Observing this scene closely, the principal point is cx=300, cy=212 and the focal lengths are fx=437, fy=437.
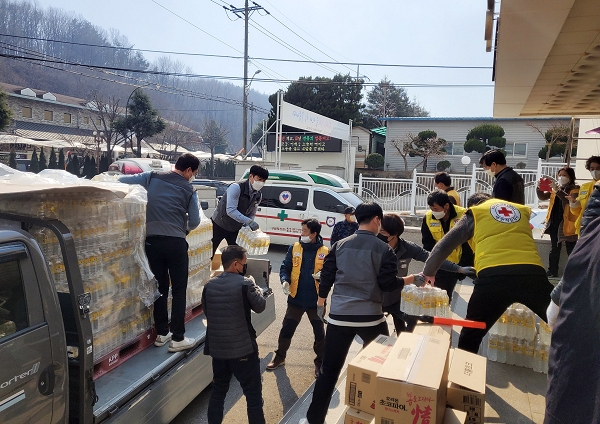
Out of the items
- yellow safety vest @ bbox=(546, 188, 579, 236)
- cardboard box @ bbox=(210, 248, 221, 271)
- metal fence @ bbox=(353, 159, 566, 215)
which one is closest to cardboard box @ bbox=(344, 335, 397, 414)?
cardboard box @ bbox=(210, 248, 221, 271)

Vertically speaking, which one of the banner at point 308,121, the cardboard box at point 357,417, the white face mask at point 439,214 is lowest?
the cardboard box at point 357,417

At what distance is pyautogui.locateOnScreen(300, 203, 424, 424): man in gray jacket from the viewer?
10.6 feet

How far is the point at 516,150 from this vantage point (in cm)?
2723

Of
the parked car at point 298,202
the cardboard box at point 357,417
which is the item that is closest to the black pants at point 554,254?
the parked car at point 298,202

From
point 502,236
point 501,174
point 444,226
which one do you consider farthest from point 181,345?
point 501,174

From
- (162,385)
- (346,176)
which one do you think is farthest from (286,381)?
(346,176)

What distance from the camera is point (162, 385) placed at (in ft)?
10.3

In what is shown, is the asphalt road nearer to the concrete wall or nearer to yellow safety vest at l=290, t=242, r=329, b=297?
yellow safety vest at l=290, t=242, r=329, b=297

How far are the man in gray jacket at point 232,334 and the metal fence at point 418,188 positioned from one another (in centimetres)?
1072

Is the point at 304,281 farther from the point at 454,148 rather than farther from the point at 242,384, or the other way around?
the point at 454,148

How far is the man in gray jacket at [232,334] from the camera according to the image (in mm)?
3164

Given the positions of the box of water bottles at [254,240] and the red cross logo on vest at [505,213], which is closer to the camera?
the red cross logo on vest at [505,213]

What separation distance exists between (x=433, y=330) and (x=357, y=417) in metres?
0.89

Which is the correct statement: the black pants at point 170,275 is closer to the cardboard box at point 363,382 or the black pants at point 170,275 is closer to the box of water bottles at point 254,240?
the cardboard box at point 363,382
